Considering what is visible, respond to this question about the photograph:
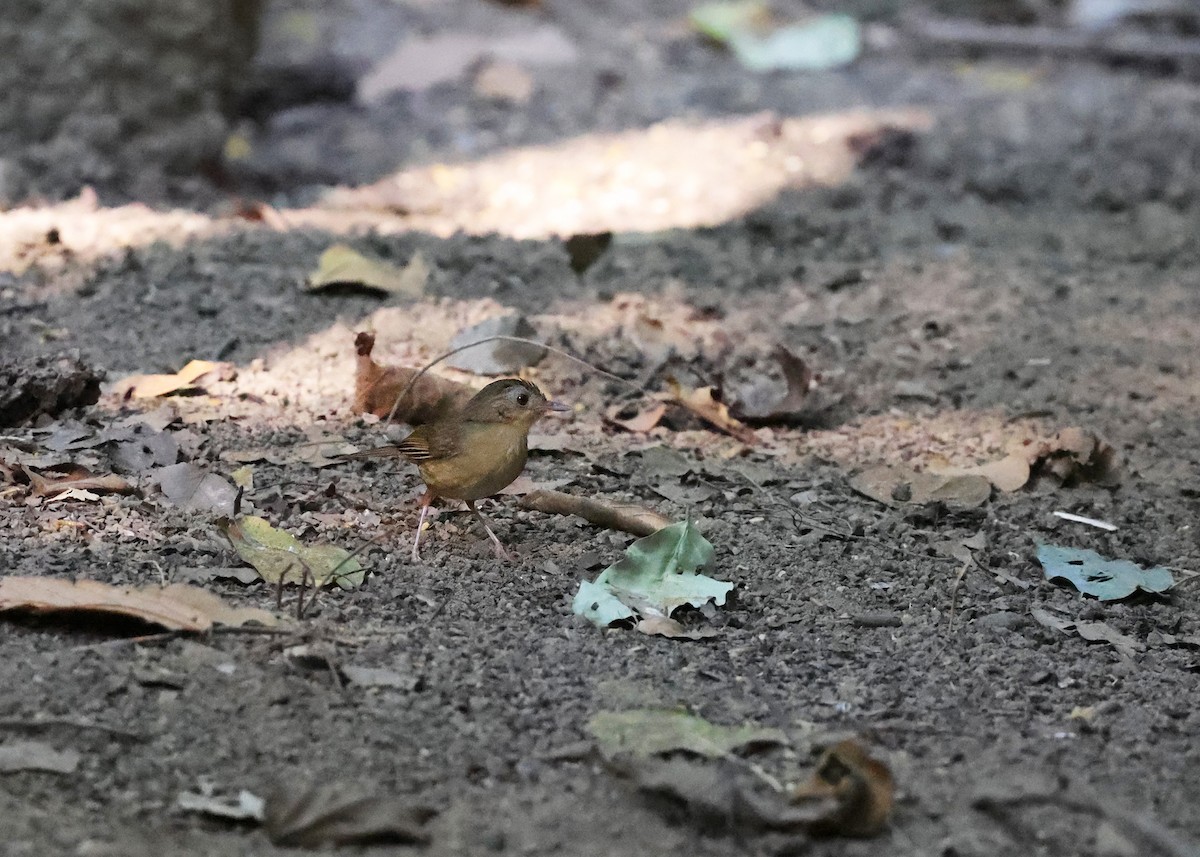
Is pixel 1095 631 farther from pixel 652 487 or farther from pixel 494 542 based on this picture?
pixel 494 542

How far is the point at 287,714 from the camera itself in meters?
2.57

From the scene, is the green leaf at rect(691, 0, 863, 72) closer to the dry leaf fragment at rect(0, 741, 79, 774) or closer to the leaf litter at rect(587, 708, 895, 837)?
the leaf litter at rect(587, 708, 895, 837)

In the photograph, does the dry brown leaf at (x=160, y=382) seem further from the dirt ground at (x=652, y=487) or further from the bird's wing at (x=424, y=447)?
the bird's wing at (x=424, y=447)

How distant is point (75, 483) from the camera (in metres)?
3.37

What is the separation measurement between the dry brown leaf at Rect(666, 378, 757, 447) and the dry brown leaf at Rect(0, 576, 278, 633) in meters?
1.72

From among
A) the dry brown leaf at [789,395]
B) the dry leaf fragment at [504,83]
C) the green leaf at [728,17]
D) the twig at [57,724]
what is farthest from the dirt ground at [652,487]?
the green leaf at [728,17]

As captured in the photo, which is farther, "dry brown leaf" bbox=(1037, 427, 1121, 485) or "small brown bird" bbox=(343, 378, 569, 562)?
"dry brown leaf" bbox=(1037, 427, 1121, 485)

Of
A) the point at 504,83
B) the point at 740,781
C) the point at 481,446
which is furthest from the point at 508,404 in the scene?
the point at 504,83

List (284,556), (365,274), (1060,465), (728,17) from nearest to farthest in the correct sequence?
(284,556)
(1060,465)
(365,274)
(728,17)

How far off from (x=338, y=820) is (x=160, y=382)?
213 centimetres

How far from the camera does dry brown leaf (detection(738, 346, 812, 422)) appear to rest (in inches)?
167

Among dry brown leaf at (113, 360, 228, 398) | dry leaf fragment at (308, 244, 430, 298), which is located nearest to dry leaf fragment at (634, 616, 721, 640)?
dry brown leaf at (113, 360, 228, 398)

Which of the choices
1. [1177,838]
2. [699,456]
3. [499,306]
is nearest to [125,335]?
[499,306]

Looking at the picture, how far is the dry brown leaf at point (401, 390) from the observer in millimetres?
3912
